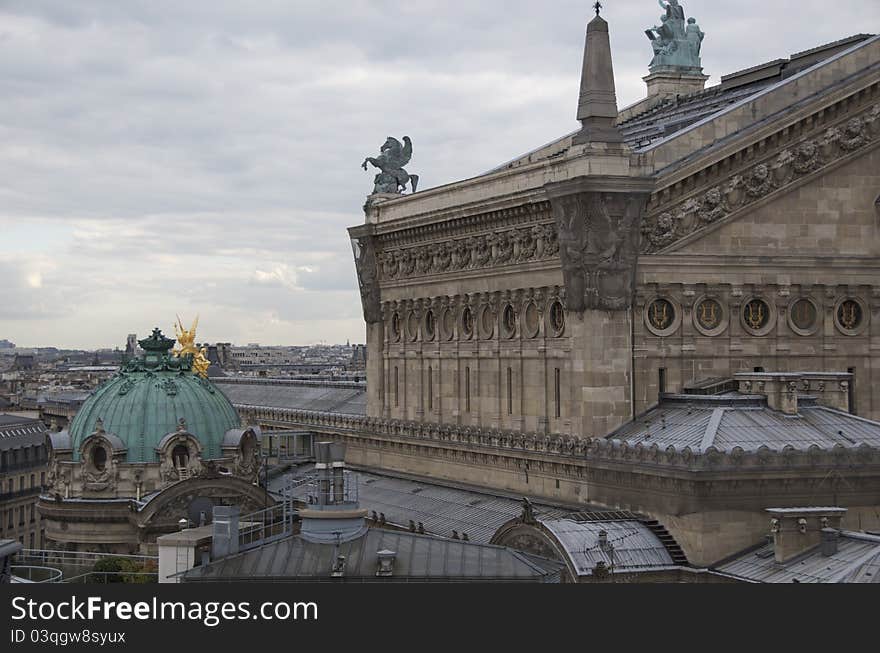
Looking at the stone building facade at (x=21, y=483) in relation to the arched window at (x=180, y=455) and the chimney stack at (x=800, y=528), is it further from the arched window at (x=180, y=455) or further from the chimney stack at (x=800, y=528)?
the chimney stack at (x=800, y=528)

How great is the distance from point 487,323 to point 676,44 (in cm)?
2932

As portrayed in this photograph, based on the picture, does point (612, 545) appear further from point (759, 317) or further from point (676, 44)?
point (676, 44)

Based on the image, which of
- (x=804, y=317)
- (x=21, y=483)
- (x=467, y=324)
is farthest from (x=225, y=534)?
(x=21, y=483)

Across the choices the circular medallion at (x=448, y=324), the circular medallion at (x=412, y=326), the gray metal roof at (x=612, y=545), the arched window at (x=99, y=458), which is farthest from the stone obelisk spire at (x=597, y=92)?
the arched window at (x=99, y=458)

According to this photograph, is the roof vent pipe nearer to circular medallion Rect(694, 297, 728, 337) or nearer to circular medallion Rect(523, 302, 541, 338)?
circular medallion Rect(694, 297, 728, 337)

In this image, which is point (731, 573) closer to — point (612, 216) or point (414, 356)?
point (612, 216)

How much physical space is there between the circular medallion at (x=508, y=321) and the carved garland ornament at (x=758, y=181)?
1214 cm

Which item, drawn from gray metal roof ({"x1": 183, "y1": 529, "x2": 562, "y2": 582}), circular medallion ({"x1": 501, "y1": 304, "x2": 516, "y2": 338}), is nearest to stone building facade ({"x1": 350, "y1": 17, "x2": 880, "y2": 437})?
circular medallion ({"x1": 501, "y1": 304, "x2": 516, "y2": 338})

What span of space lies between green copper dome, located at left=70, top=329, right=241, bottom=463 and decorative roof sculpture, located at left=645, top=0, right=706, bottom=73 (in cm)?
3682

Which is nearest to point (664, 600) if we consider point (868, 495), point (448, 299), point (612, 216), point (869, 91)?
point (868, 495)

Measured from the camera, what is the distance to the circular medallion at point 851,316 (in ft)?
278

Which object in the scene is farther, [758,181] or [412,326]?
[412,326]

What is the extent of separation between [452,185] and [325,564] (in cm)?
3731

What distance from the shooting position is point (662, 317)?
3233 inches
